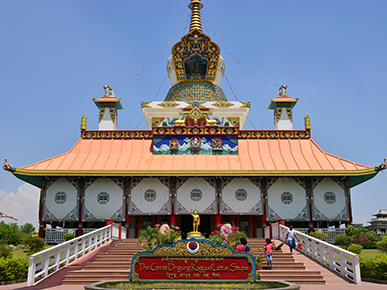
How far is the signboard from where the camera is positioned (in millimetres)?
10875

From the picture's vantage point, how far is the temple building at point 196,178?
23.6 metres

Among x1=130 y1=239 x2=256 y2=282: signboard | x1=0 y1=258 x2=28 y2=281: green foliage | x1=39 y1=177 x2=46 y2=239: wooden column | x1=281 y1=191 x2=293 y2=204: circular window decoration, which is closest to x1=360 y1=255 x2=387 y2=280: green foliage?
x1=130 y1=239 x2=256 y2=282: signboard

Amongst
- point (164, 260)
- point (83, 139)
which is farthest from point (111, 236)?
point (164, 260)

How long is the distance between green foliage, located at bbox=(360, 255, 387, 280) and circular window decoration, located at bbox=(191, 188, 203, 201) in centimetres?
1125

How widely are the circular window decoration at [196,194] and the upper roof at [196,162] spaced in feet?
4.58

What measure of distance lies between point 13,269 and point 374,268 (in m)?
12.3

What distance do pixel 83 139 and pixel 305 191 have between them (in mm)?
14586

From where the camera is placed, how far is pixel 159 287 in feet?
33.8

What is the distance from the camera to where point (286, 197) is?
2406 cm

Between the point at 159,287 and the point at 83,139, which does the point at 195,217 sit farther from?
the point at 83,139

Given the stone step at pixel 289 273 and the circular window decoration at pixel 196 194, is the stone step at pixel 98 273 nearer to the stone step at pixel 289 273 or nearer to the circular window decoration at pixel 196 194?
the stone step at pixel 289 273

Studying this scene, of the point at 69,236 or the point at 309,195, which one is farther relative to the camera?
the point at 309,195

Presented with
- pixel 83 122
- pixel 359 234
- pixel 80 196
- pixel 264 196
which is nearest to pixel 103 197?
pixel 80 196

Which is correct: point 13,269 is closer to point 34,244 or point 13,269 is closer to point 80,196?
point 34,244
